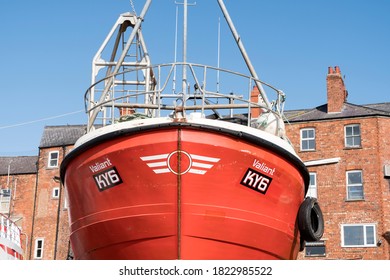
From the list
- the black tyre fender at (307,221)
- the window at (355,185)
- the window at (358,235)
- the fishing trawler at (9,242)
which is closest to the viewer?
the black tyre fender at (307,221)

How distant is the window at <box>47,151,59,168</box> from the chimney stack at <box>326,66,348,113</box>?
46.5 ft

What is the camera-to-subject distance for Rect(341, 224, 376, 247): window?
26406 millimetres

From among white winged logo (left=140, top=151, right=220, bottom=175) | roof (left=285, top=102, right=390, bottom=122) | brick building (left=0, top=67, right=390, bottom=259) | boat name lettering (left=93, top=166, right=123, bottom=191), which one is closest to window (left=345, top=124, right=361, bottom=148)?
brick building (left=0, top=67, right=390, bottom=259)

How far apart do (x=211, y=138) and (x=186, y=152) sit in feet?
1.50

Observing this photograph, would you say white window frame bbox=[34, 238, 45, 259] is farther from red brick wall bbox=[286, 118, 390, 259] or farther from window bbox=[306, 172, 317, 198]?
window bbox=[306, 172, 317, 198]

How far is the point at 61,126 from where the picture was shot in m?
35.1

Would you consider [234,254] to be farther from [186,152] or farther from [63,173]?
[63,173]

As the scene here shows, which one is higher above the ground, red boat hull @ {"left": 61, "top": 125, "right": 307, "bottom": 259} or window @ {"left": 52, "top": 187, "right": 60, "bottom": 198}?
window @ {"left": 52, "top": 187, "right": 60, "bottom": 198}

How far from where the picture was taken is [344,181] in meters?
27.7

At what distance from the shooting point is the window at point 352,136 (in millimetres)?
28016

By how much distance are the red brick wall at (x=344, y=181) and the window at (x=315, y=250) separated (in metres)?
0.24

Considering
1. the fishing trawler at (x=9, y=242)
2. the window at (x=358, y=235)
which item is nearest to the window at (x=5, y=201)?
the fishing trawler at (x=9, y=242)

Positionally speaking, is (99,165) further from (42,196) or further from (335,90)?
(42,196)

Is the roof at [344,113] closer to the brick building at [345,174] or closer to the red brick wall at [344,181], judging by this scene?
the brick building at [345,174]
